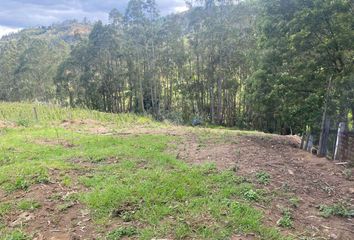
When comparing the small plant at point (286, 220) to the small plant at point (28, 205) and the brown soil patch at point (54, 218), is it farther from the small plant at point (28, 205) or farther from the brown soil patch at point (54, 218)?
the small plant at point (28, 205)

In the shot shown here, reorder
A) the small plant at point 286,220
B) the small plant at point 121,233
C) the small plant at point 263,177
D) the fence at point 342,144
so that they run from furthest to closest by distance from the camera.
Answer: the fence at point 342,144 < the small plant at point 263,177 < the small plant at point 286,220 < the small plant at point 121,233

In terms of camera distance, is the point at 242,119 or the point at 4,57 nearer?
the point at 242,119

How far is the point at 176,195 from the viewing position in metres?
5.52

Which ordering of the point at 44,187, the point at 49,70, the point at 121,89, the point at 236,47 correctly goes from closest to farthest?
1. the point at 44,187
2. the point at 236,47
3. the point at 121,89
4. the point at 49,70

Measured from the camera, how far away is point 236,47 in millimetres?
31859

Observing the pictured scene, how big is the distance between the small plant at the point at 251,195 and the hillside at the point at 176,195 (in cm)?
2

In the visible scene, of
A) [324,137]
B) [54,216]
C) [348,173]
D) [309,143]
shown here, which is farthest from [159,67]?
[54,216]

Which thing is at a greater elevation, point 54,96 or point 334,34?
point 334,34

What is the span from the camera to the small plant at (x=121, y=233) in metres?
4.45

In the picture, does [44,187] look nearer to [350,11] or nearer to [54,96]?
[350,11]

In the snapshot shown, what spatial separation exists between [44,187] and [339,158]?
652 centimetres

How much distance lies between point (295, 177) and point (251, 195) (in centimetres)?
156

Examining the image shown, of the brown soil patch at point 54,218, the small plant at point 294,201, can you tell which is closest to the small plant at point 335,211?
the small plant at point 294,201

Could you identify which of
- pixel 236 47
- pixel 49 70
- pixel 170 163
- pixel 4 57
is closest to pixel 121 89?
pixel 49 70
